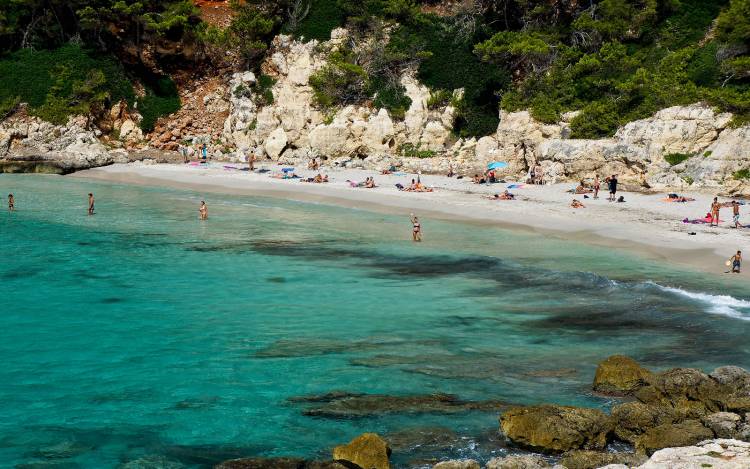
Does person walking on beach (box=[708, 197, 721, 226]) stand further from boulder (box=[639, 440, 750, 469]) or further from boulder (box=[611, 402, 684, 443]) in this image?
boulder (box=[639, 440, 750, 469])

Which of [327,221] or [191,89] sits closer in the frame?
[327,221]

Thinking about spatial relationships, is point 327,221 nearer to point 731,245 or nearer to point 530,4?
point 731,245

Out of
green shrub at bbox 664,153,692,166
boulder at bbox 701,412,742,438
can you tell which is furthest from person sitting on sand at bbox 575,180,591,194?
boulder at bbox 701,412,742,438

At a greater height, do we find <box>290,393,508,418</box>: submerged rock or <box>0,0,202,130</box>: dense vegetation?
<box>0,0,202,130</box>: dense vegetation

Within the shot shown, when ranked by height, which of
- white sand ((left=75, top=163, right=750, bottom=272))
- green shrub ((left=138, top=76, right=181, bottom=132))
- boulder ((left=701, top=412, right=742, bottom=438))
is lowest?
boulder ((left=701, top=412, right=742, bottom=438))

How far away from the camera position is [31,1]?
6038 centimetres

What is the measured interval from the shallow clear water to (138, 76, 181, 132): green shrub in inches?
1227

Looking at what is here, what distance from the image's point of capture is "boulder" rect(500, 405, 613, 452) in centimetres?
1136

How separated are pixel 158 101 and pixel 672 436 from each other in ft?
191

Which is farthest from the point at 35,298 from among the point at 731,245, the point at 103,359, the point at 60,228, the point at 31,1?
the point at 31,1

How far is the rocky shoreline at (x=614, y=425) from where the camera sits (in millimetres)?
10312

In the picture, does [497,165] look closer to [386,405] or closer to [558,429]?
[386,405]

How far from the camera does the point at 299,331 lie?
18141 millimetres

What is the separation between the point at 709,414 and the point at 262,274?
15.7 metres
